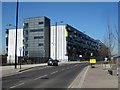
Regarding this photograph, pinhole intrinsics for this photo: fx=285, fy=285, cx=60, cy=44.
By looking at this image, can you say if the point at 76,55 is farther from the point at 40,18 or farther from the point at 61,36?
the point at 40,18

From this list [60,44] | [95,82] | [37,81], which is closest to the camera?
[95,82]

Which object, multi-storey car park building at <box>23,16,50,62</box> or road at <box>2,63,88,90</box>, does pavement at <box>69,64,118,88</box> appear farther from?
multi-storey car park building at <box>23,16,50,62</box>

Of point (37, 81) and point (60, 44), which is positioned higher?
point (60, 44)

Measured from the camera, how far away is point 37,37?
13525cm

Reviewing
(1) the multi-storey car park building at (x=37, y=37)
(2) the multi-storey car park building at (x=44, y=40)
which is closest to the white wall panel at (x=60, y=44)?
(2) the multi-storey car park building at (x=44, y=40)

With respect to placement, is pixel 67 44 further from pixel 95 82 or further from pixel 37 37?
pixel 95 82

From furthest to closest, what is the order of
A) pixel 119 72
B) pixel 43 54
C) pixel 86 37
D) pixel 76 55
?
pixel 86 37 < pixel 76 55 < pixel 43 54 < pixel 119 72

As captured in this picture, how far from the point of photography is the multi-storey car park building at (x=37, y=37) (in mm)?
132250

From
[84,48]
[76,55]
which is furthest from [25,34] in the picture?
[84,48]

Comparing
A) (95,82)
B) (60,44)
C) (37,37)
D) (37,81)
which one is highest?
(37,37)

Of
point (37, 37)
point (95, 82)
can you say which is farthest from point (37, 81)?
point (37, 37)

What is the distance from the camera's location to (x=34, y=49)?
134000 millimetres

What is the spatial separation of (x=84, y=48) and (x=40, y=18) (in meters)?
46.5

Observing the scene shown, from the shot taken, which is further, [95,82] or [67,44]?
[67,44]
